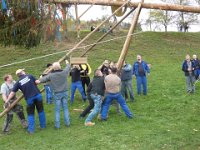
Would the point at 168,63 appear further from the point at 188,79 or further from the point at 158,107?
the point at 158,107

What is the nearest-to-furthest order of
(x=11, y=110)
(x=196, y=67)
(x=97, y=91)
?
1. (x=11, y=110)
2. (x=97, y=91)
3. (x=196, y=67)

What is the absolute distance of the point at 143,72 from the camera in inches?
561

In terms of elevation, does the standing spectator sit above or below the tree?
below

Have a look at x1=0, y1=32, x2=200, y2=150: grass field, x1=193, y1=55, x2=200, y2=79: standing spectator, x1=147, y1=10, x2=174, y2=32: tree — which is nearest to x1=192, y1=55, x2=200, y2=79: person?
x1=193, y1=55, x2=200, y2=79: standing spectator

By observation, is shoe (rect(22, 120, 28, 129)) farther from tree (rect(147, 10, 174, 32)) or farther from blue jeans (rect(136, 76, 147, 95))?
tree (rect(147, 10, 174, 32))

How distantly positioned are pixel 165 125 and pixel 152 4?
302cm

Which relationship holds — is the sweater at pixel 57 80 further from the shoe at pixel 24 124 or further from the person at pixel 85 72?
the person at pixel 85 72

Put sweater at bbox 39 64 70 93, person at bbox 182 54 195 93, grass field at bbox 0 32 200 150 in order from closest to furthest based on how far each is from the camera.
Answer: grass field at bbox 0 32 200 150 < sweater at bbox 39 64 70 93 < person at bbox 182 54 195 93

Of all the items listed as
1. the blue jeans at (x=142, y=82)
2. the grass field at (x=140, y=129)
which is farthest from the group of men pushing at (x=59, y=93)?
the blue jeans at (x=142, y=82)

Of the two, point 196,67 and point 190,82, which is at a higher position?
point 196,67

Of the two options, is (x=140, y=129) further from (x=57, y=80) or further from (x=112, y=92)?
(x=57, y=80)

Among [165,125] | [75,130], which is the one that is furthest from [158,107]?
[75,130]

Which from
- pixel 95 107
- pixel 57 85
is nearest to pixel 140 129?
pixel 95 107

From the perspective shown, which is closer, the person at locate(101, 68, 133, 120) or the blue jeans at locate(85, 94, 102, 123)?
the blue jeans at locate(85, 94, 102, 123)
